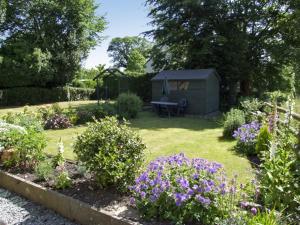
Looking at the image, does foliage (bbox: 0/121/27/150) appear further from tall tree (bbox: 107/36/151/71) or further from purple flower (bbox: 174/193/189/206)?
tall tree (bbox: 107/36/151/71)

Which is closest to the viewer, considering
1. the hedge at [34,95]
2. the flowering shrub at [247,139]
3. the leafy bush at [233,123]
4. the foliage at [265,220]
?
the foliage at [265,220]

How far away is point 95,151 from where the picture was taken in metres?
4.38

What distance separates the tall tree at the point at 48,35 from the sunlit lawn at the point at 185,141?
14.4 metres

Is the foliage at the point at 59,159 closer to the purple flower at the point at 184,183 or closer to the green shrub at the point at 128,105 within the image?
the purple flower at the point at 184,183

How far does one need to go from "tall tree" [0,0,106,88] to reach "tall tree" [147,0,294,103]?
361 inches

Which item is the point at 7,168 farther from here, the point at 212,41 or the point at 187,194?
the point at 212,41

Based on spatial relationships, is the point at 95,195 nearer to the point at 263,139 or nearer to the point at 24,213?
the point at 24,213

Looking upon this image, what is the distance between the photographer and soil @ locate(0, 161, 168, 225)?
12.0ft

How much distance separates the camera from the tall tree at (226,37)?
1827cm

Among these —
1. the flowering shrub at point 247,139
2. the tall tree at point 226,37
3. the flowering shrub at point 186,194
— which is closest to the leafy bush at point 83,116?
the flowering shrub at point 247,139

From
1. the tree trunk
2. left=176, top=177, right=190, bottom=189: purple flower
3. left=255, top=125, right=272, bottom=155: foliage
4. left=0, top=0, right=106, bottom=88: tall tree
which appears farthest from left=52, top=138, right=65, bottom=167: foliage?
left=0, top=0, right=106, bottom=88: tall tree

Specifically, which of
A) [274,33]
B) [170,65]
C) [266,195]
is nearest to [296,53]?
[274,33]

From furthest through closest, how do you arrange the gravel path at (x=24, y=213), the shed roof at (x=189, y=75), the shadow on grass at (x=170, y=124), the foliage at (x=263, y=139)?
the shed roof at (x=189, y=75)
the shadow on grass at (x=170, y=124)
the foliage at (x=263, y=139)
the gravel path at (x=24, y=213)

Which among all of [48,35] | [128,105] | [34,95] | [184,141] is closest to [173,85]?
[128,105]
